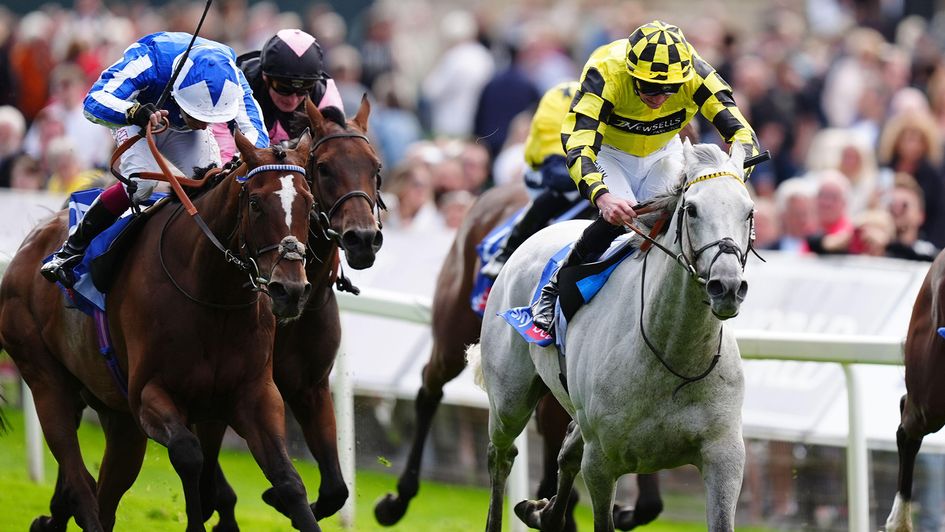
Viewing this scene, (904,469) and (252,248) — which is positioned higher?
(252,248)

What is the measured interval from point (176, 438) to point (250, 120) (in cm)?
144

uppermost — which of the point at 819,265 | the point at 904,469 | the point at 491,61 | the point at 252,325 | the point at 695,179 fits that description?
the point at 695,179

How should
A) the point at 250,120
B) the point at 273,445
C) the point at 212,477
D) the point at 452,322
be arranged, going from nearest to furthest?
the point at 273,445 → the point at 250,120 → the point at 212,477 → the point at 452,322

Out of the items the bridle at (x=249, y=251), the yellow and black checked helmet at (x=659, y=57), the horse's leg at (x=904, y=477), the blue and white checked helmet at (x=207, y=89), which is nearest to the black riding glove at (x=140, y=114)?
the blue and white checked helmet at (x=207, y=89)

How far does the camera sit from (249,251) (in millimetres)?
6172

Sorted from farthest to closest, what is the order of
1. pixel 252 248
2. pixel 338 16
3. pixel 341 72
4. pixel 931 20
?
pixel 338 16
pixel 931 20
pixel 341 72
pixel 252 248

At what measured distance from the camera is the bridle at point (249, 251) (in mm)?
5988

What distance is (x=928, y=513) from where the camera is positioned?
8.08 metres

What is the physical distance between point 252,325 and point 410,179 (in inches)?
234

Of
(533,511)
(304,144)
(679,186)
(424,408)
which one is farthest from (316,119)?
(424,408)

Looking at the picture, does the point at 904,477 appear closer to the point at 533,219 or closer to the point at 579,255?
the point at 579,255

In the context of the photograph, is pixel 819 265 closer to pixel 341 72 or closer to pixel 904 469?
pixel 904 469

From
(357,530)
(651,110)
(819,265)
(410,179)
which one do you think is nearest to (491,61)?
(410,179)

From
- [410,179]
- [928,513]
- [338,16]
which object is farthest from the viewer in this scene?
[338,16]
